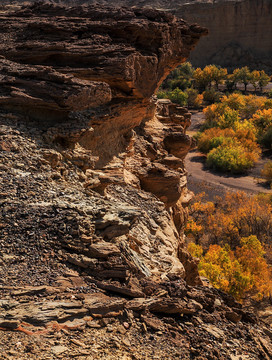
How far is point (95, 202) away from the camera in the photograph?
1095 centimetres

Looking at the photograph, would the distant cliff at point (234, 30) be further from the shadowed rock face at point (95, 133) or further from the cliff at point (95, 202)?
the shadowed rock face at point (95, 133)

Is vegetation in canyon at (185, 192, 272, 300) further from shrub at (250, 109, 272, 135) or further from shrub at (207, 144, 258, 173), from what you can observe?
shrub at (250, 109, 272, 135)

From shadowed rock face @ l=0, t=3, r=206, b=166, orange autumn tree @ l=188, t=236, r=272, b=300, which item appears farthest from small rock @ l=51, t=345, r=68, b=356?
orange autumn tree @ l=188, t=236, r=272, b=300

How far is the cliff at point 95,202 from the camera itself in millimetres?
7715

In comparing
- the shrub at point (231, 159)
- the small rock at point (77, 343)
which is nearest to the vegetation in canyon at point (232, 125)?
the shrub at point (231, 159)

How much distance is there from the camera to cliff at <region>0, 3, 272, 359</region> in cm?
771

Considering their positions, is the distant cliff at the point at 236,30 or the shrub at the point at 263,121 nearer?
the shrub at the point at 263,121

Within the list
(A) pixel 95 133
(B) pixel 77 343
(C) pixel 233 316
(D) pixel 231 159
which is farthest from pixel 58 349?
(D) pixel 231 159

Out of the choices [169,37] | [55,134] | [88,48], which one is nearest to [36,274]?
[55,134]

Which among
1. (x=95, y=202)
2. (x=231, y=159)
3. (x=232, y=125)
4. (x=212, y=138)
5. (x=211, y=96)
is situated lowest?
(x=231, y=159)

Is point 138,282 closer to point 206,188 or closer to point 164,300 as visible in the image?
point 164,300

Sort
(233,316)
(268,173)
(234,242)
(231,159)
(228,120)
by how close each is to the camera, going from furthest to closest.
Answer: (228,120) < (231,159) < (268,173) < (234,242) < (233,316)

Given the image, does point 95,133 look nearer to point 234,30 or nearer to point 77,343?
point 77,343

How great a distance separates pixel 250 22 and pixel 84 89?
92.1 metres
